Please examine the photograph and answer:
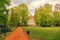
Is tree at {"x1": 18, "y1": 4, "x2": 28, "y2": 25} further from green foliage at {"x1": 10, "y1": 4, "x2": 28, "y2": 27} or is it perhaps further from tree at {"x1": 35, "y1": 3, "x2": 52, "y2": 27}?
tree at {"x1": 35, "y1": 3, "x2": 52, "y2": 27}

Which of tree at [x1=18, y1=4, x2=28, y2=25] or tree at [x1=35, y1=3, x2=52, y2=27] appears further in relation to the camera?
tree at [x1=18, y1=4, x2=28, y2=25]

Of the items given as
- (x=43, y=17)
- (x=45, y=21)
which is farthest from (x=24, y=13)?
(x=45, y=21)

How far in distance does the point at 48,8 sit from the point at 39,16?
806 cm

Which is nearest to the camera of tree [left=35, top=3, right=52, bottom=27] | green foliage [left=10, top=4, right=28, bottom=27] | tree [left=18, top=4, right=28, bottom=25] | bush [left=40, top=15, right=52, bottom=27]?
green foliage [left=10, top=4, right=28, bottom=27]

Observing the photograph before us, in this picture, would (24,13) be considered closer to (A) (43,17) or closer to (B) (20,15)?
(B) (20,15)

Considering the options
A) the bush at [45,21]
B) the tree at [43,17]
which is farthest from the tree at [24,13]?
the bush at [45,21]

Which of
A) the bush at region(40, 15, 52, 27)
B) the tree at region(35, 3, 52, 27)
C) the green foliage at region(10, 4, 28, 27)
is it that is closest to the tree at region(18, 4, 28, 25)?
the green foliage at region(10, 4, 28, 27)

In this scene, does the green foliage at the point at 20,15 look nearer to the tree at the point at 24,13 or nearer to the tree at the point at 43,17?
the tree at the point at 24,13

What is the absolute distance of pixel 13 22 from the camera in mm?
57969

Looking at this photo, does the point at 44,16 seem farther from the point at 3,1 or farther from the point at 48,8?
the point at 3,1

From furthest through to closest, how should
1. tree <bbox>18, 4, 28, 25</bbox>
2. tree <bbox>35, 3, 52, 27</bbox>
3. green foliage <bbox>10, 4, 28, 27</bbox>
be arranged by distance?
tree <bbox>18, 4, 28, 25</bbox> → tree <bbox>35, 3, 52, 27</bbox> → green foliage <bbox>10, 4, 28, 27</bbox>

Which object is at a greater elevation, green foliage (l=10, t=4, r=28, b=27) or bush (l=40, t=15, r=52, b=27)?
green foliage (l=10, t=4, r=28, b=27)

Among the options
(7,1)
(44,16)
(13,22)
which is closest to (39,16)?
(44,16)

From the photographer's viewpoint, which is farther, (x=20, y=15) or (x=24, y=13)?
(x=24, y=13)
